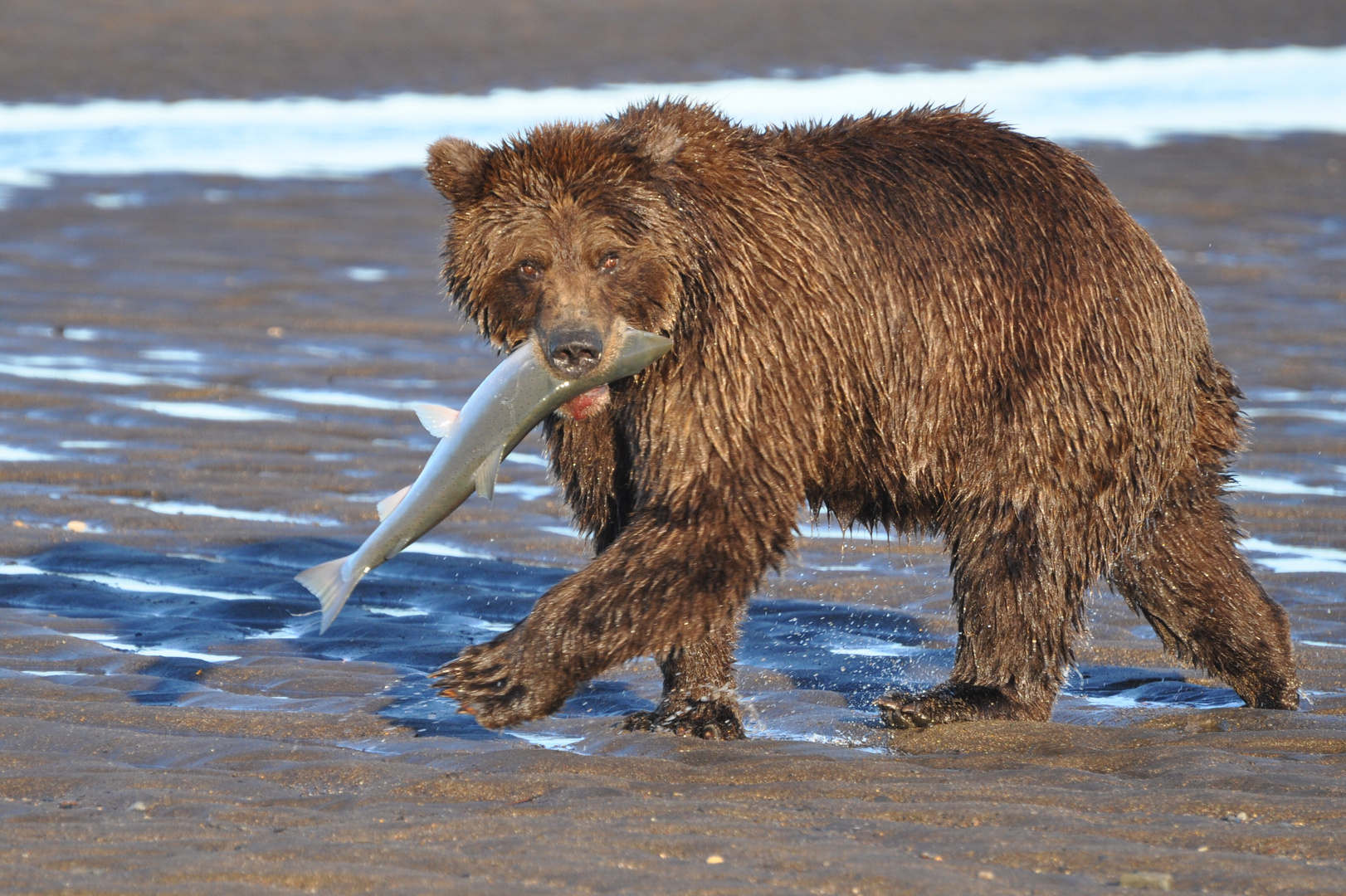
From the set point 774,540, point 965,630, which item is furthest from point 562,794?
point 965,630

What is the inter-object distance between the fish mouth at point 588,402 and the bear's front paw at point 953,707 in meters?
1.27

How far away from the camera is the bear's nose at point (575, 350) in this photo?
4957 millimetres

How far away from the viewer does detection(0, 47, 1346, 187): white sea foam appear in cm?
1892

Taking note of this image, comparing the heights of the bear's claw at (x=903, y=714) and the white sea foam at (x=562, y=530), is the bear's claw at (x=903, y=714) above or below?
below

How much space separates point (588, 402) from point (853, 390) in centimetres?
85

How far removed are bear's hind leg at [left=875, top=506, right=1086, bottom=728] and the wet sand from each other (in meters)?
0.13

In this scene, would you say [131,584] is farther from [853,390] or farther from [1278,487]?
[1278,487]

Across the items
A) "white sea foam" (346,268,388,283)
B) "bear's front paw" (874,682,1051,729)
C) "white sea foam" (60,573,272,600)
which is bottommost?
"bear's front paw" (874,682,1051,729)

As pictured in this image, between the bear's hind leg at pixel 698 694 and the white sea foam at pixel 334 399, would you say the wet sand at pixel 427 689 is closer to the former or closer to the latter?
the white sea foam at pixel 334 399

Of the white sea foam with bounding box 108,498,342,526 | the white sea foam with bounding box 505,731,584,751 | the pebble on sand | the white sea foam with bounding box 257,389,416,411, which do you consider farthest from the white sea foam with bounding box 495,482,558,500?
the pebble on sand

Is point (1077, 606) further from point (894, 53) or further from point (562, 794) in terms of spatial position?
point (894, 53)

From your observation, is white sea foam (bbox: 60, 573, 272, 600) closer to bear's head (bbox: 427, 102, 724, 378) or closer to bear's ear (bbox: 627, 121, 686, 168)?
bear's head (bbox: 427, 102, 724, 378)

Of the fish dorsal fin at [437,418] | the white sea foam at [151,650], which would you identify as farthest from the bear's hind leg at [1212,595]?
the white sea foam at [151,650]

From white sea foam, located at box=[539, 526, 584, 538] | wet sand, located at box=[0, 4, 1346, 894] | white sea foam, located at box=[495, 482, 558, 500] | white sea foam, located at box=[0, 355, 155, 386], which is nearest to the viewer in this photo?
wet sand, located at box=[0, 4, 1346, 894]
